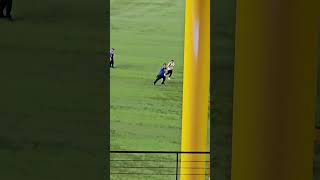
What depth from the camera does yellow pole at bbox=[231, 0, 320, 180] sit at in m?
0.43

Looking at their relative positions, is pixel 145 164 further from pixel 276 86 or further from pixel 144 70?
pixel 276 86

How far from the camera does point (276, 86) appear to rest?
0.43m

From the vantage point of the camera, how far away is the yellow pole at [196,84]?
5.08 feet

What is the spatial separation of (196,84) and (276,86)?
117cm

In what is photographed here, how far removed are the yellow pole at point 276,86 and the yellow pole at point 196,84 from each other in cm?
110

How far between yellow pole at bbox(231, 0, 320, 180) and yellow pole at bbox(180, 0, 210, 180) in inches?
43.3
